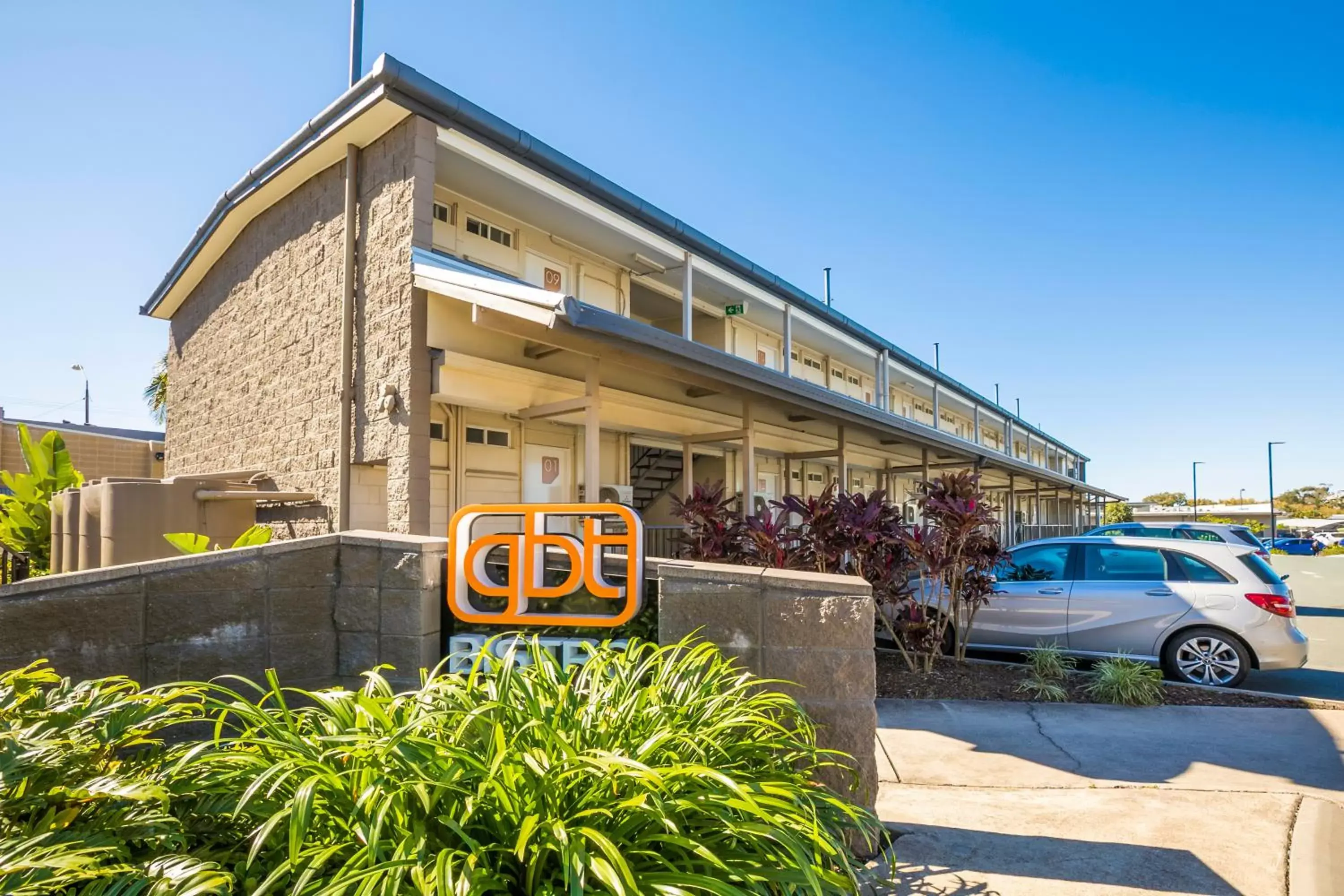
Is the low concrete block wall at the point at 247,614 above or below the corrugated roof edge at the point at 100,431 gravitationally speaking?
below

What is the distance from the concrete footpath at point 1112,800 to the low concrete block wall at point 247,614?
8.75 ft

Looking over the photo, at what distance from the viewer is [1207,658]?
706cm

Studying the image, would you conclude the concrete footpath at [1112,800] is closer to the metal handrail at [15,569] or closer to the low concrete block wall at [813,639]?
the low concrete block wall at [813,639]

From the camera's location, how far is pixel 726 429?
12.4 metres

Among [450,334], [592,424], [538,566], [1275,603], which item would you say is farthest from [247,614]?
[1275,603]

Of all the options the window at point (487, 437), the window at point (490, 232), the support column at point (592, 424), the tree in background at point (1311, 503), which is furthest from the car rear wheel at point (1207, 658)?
the tree in background at point (1311, 503)

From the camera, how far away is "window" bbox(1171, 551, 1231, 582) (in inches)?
281

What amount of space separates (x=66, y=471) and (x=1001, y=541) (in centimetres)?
2539

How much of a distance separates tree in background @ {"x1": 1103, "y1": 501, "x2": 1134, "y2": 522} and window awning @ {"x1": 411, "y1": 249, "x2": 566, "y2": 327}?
208 ft

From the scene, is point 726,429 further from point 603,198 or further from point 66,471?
point 66,471

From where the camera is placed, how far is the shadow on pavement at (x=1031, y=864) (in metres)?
2.98

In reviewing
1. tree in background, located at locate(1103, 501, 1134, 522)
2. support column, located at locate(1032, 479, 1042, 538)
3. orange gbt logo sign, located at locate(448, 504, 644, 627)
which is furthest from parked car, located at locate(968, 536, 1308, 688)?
tree in background, located at locate(1103, 501, 1134, 522)

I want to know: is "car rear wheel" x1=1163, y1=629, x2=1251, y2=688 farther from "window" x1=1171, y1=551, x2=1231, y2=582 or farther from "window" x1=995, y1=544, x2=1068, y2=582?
"window" x1=995, y1=544, x2=1068, y2=582

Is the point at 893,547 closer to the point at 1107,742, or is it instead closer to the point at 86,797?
the point at 1107,742
